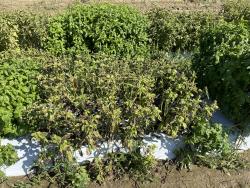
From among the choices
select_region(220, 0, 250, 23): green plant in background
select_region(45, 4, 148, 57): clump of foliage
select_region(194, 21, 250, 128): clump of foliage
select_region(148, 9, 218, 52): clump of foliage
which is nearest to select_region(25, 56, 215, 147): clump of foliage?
select_region(194, 21, 250, 128): clump of foliage

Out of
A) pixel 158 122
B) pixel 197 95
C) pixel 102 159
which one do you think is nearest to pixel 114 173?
pixel 102 159

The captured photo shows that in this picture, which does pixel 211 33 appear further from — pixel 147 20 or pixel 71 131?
pixel 71 131

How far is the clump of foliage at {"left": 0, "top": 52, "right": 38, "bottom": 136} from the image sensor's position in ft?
17.2

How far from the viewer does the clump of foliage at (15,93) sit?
5.23m

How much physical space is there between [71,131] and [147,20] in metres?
3.04

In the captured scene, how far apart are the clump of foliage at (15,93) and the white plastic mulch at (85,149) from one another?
0.19 metres

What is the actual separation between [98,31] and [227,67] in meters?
2.37

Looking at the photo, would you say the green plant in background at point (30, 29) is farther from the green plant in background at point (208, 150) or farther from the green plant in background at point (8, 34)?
the green plant in background at point (208, 150)

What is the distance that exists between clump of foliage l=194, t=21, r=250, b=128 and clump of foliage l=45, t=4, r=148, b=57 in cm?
131

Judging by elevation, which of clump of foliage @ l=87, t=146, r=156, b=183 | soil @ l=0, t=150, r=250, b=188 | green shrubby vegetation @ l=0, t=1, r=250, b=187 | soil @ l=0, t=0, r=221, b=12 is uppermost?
soil @ l=0, t=0, r=221, b=12

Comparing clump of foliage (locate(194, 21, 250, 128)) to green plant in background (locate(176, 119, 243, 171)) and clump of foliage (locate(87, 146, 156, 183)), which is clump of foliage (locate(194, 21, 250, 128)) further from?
clump of foliage (locate(87, 146, 156, 183))

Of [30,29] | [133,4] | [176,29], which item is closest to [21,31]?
[30,29]

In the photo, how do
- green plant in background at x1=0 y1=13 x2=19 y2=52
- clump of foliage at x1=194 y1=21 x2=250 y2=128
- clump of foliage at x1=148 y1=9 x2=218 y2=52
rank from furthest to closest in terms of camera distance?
clump of foliage at x1=148 y1=9 x2=218 y2=52 → green plant in background at x1=0 y1=13 x2=19 y2=52 → clump of foliage at x1=194 y1=21 x2=250 y2=128

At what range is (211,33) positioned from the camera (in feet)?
20.9
